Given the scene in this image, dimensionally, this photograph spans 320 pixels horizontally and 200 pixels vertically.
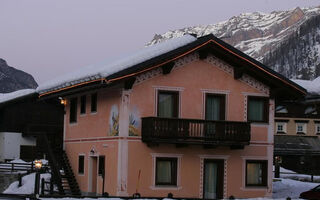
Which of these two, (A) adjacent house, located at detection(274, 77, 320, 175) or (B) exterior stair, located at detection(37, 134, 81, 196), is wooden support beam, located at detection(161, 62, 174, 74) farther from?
(A) adjacent house, located at detection(274, 77, 320, 175)

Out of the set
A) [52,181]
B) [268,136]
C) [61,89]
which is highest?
[61,89]

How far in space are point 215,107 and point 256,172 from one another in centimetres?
407

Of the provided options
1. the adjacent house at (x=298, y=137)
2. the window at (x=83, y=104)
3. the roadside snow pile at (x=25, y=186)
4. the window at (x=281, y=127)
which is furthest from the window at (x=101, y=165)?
the window at (x=281, y=127)

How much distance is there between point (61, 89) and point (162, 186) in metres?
8.08

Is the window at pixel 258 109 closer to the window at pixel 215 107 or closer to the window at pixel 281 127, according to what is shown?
the window at pixel 215 107

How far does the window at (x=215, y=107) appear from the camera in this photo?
109ft

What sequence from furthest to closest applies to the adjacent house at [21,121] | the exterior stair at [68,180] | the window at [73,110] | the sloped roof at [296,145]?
the sloped roof at [296,145]
the adjacent house at [21,121]
the window at [73,110]
the exterior stair at [68,180]

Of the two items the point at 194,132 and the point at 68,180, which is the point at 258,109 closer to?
the point at 194,132

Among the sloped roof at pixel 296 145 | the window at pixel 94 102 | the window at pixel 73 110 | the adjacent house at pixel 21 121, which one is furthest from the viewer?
the sloped roof at pixel 296 145

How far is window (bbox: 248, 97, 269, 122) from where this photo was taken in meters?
34.2

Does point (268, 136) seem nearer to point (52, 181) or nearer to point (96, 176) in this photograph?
point (96, 176)

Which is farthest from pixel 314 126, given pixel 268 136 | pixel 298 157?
pixel 268 136

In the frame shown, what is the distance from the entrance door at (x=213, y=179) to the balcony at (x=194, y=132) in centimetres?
140

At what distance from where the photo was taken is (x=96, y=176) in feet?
116
